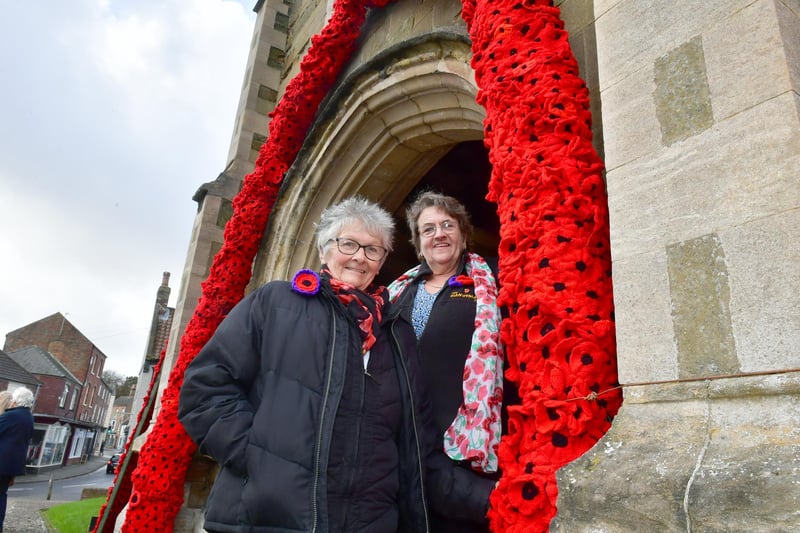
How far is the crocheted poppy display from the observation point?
1.30 metres

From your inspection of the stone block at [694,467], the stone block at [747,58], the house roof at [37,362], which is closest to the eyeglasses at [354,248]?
the stone block at [694,467]

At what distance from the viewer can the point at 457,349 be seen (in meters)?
1.90

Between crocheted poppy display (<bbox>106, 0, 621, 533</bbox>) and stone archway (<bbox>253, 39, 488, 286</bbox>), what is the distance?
824 millimetres

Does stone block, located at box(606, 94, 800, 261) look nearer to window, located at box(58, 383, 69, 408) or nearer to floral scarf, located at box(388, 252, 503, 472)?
floral scarf, located at box(388, 252, 503, 472)

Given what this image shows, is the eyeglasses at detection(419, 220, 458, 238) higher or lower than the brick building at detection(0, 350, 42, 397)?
lower

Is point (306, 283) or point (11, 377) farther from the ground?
point (11, 377)

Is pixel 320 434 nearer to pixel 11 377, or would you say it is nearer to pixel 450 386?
pixel 450 386

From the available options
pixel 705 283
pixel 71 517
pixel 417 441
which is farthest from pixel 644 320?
pixel 71 517

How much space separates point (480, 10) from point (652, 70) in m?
1.04

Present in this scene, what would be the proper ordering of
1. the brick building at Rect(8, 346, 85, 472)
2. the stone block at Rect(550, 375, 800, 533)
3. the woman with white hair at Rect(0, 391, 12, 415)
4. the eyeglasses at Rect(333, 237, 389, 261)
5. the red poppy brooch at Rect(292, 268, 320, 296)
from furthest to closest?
the brick building at Rect(8, 346, 85, 472), the woman with white hair at Rect(0, 391, 12, 415), the eyeglasses at Rect(333, 237, 389, 261), the red poppy brooch at Rect(292, 268, 320, 296), the stone block at Rect(550, 375, 800, 533)

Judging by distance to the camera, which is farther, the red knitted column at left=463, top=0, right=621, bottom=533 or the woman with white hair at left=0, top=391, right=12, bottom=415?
the woman with white hair at left=0, top=391, right=12, bottom=415

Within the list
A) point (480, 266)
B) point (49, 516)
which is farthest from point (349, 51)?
point (49, 516)

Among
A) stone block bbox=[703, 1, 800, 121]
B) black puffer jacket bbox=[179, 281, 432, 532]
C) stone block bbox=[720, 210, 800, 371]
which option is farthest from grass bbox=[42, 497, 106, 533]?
stone block bbox=[703, 1, 800, 121]

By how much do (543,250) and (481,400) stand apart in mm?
528
